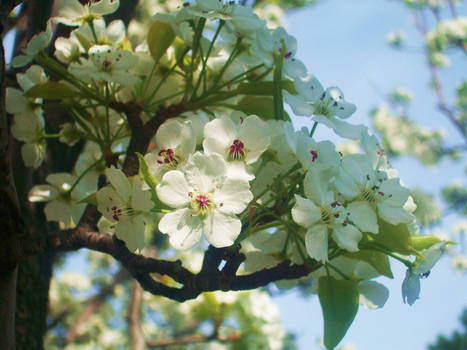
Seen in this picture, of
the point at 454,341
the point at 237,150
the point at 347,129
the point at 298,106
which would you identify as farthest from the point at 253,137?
the point at 454,341

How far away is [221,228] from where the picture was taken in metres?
0.85

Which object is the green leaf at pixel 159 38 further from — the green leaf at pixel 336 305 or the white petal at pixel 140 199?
the green leaf at pixel 336 305

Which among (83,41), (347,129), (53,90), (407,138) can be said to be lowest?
(347,129)

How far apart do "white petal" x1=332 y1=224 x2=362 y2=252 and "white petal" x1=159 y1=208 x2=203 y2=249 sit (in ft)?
0.74

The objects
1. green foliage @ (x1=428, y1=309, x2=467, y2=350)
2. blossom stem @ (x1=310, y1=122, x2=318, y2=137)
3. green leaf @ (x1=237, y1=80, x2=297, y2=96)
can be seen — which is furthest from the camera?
green foliage @ (x1=428, y1=309, x2=467, y2=350)

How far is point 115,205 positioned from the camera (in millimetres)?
986

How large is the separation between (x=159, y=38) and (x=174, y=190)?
0.49 m

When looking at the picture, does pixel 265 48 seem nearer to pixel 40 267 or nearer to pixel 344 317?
pixel 344 317

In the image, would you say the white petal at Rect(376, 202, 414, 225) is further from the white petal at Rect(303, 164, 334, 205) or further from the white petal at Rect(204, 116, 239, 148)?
the white petal at Rect(204, 116, 239, 148)

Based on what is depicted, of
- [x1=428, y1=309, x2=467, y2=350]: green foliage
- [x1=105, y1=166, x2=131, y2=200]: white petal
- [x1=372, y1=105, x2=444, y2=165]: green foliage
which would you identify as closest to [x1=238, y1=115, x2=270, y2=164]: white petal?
[x1=105, y1=166, x2=131, y2=200]: white petal

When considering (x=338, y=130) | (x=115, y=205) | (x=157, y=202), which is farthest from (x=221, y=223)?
(x=338, y=130)

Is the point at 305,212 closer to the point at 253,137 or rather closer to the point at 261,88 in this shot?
the point at 253,137

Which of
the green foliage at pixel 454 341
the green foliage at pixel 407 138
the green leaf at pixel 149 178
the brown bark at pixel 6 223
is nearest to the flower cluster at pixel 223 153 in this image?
the green leaf at pixel 149 178

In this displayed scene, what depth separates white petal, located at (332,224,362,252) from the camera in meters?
0.87
